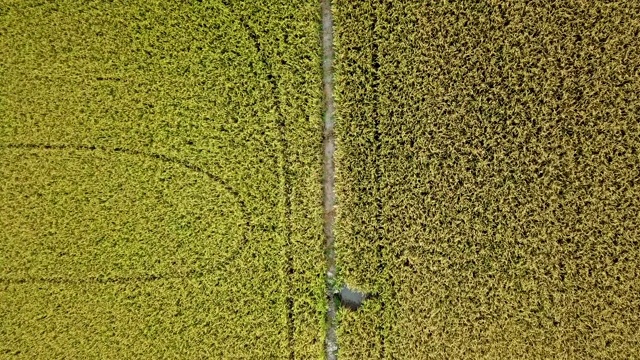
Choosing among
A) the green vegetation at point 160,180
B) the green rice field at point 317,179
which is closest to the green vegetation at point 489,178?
the green rice field at point 317,179

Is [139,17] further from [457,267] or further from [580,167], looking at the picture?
[580,167]

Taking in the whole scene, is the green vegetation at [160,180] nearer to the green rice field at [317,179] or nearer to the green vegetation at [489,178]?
the green rice field at [317,179]

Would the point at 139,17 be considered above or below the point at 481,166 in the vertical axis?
above

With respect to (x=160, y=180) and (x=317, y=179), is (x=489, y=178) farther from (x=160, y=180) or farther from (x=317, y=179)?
(x=160, y=180)

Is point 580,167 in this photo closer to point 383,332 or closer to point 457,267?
point 457,267

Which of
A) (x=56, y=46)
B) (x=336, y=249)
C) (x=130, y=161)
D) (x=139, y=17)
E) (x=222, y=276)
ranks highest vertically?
(x=139, y=17)

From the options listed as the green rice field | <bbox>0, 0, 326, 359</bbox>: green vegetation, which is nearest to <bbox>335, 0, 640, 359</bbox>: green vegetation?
the green rice field

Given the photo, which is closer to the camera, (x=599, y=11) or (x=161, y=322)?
(x=599, y=11)

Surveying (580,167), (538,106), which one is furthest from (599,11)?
(580,167)
